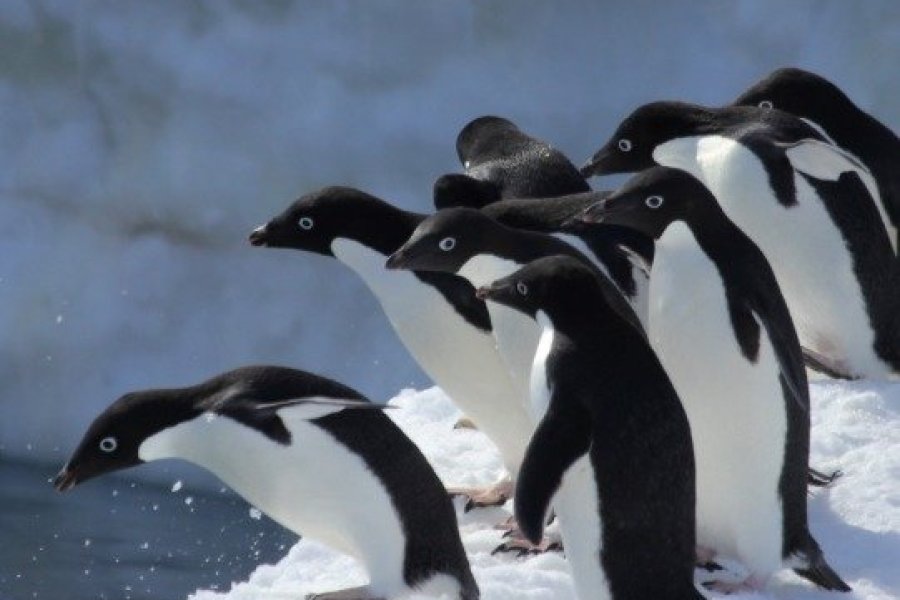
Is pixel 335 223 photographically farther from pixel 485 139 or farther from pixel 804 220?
pixel 804 220

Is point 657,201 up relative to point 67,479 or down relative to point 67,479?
up

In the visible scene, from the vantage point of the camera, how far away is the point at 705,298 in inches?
121

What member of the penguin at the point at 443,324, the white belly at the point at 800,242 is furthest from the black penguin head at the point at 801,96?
the penguin at the point at 443,324

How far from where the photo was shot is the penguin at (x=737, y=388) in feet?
9.87

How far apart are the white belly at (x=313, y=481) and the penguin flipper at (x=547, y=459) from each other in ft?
1.49

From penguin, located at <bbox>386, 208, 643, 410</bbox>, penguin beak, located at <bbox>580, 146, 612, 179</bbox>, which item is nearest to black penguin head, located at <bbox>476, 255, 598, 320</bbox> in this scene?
penguin, located at <bbox>386, 208, 643, 410</bbox>

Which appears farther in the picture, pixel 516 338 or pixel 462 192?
pixel 462 192

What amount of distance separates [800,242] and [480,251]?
0.98 metres

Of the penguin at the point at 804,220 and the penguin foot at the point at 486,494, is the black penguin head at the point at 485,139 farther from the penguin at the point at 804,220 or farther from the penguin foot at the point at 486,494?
the penguin foot at the point at 486,494

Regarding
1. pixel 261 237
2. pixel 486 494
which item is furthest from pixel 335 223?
pixel 486 494

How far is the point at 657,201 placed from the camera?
3.19 meters

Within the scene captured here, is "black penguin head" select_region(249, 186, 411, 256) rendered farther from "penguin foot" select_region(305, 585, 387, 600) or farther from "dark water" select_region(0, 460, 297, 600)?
"dark water" select_region(0, 460, 297, 600)

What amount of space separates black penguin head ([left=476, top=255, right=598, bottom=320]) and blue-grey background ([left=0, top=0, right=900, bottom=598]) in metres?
4.30

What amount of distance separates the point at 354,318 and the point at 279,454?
4386mm
